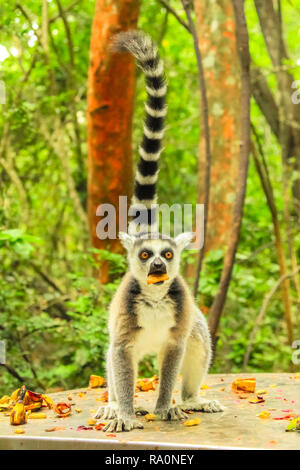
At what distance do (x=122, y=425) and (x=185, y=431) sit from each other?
0.29 meters

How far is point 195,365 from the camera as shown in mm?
3146

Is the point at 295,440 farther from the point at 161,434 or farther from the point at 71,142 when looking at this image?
the point at 71,142

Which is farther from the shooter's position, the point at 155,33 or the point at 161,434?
the point at 155,33

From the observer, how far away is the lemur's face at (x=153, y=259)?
2738 millimetres

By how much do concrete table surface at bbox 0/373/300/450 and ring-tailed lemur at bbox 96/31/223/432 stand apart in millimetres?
148

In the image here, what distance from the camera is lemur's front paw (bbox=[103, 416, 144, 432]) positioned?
8.42 ft

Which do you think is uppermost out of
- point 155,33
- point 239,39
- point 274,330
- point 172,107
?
point 155,33

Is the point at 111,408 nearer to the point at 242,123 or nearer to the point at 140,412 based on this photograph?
the point at 140,412

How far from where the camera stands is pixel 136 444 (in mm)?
2127

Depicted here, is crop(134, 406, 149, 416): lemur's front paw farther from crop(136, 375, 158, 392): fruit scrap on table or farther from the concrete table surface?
crop(136, 375, 158, 392): fruit scrap on table

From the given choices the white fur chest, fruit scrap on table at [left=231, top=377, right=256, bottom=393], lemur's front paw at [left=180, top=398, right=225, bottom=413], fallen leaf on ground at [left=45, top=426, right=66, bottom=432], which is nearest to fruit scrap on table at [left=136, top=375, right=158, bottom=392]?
fruit scrap on table at [left=231, top=377, right=256, bottom=393]

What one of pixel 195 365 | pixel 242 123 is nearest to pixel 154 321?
pixel 195 365

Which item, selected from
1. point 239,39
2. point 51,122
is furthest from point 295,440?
point 51,122
